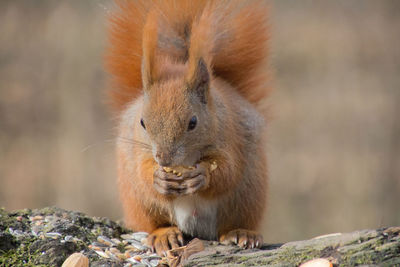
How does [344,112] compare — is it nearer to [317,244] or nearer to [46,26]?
[46,26]

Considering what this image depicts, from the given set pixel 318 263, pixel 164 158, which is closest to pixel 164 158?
pixel 164 158

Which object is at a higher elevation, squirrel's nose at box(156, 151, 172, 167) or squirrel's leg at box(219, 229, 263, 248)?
squirrel's nose at box(156, 151, 172, 167)

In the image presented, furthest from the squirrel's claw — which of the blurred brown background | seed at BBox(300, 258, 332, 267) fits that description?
the blurred brown background

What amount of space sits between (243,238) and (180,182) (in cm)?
26

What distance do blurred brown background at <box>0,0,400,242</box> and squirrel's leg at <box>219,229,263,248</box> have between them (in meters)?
1.70

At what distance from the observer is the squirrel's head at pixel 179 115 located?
69.1 inches

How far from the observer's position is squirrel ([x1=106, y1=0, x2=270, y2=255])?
5.98ft

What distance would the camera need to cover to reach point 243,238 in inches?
74.2

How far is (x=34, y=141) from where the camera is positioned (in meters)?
3.76

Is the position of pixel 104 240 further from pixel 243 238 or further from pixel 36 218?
pixel 243 238

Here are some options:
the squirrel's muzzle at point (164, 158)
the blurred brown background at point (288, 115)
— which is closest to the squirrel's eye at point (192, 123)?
the squirrel's muzzle at point (164, 158)

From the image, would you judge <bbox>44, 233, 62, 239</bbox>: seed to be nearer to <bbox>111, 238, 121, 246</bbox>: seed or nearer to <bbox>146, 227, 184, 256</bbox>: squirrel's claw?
<bbox>111, 238, 121, 246</bbox>: seed

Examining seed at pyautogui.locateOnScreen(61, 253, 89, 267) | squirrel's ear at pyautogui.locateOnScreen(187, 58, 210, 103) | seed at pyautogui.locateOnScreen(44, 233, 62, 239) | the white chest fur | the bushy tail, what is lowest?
seed at pyautogui.locateOnScreen(61, 253, 89, 267)

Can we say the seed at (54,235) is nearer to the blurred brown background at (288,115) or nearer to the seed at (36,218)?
the seed at (36,218)
